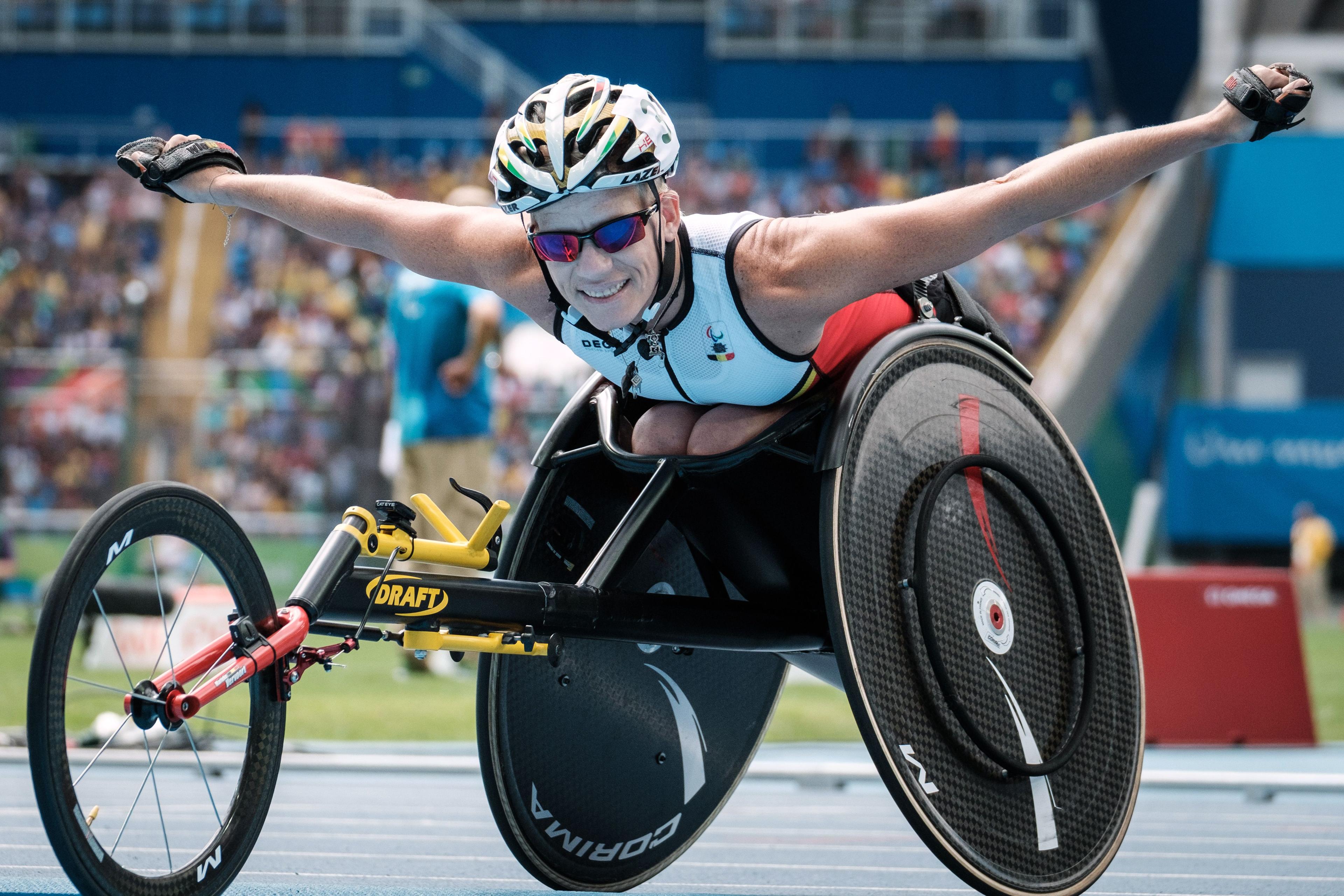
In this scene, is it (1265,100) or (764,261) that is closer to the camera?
(1265,100)

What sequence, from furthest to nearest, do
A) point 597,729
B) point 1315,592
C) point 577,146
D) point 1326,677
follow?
point 1315,592 → point 1326,677 → point 597,729 → point 577,146

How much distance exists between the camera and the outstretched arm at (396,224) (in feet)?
11.1

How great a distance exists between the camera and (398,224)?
345 cm

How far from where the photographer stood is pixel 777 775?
5699mm

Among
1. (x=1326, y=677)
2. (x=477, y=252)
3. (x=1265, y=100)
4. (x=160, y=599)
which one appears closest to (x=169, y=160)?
(x=477, y=252)

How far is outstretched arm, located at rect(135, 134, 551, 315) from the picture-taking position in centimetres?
339

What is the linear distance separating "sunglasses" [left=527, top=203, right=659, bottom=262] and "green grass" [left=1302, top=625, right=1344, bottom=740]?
5.43 meters

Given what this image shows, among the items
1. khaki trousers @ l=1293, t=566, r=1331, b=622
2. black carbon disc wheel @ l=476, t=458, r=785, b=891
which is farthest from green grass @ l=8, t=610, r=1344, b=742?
khaki trousers @ l=1293, t=566, r=1331, b=622

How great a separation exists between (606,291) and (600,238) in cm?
10

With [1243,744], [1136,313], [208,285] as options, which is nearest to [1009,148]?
[1136,313]

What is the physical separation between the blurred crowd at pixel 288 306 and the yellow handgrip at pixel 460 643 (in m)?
10.1

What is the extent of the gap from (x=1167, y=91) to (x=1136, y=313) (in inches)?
297

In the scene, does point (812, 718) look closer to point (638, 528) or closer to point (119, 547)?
point (638, 528)

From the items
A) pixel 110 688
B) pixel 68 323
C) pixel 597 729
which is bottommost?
pixel 68 323
